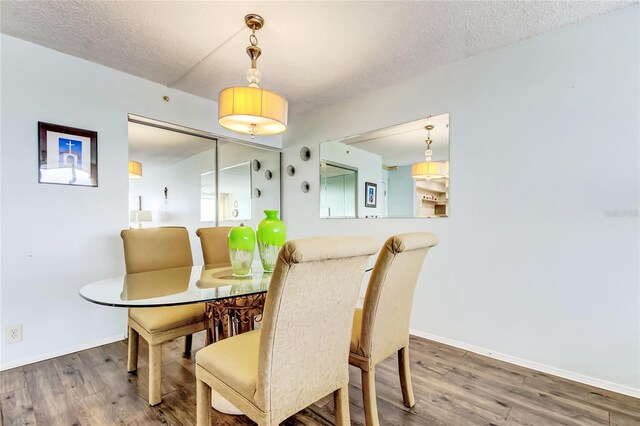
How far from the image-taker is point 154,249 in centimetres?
224

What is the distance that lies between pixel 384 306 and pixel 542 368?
1.54 metres

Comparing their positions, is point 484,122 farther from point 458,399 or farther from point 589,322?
point 458,399

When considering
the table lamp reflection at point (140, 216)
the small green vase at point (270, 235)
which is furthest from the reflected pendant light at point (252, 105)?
the table lamp reflection at point (140, 216)

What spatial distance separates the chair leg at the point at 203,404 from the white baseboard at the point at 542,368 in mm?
2028

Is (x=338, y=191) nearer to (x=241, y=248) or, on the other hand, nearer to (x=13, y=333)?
(x=241, y=248)

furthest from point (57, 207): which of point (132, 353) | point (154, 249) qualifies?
point (132, 353)

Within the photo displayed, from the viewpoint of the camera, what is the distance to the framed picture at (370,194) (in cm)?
315

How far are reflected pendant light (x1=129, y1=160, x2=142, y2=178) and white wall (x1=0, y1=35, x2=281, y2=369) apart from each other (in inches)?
2.8

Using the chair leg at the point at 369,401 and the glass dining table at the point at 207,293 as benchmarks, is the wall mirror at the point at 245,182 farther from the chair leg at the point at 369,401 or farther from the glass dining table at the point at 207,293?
the chair leg at the point at 369,401

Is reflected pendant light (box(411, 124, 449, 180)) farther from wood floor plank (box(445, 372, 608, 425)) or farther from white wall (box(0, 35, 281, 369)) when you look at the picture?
white wall (box(0, 35, 281, 369))

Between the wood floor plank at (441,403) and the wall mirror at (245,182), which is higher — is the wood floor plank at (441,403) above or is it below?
below

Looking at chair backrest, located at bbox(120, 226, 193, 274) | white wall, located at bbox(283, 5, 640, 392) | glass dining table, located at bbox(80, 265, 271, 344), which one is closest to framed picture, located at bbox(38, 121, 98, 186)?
chair backrest, located at bbox(120, 226, 193, 274)

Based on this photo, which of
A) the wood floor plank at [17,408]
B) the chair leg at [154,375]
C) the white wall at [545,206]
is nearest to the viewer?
the wood floor plank at [17,408]

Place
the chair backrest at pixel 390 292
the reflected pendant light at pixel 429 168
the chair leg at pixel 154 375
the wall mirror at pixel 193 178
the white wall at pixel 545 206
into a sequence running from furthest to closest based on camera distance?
1. the wall mirror at pixel 193 178
2. the reflected pendant light at pixel 429 168
3. the white wall at pixel 545 206
4. the chair leg at pixel 154 375
5. the chair backrest at pixel 390 292
